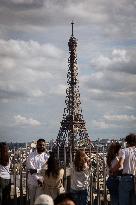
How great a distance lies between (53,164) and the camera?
335 inches

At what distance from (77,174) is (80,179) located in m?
0.14

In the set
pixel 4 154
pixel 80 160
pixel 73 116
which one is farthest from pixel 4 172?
pixel 73 116

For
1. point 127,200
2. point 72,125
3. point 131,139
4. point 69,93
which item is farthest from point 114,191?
point 69,93

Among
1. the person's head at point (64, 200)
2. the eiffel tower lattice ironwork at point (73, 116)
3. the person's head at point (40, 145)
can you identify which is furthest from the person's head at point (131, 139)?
the eiffel tower lattice ironwork at point (73, 116)

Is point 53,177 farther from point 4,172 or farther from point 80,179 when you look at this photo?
point 4,172

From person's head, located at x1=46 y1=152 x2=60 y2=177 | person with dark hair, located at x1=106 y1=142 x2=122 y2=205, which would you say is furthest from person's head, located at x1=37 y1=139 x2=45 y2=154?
person with dark hair, located at x1=106 y1=142 x2=122 y2=205

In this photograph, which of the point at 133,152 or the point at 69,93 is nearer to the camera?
the point at 133,152

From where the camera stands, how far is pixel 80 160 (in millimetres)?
9023

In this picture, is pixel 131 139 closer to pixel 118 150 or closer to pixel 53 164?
pixel 118 150

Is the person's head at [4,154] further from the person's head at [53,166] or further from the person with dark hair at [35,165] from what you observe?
the person's head at [53,166]

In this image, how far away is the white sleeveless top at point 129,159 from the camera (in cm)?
895

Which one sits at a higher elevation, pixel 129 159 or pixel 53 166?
pixel 129 159

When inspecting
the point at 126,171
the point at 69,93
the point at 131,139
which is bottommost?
the point at 126,171

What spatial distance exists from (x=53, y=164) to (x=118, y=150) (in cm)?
121
